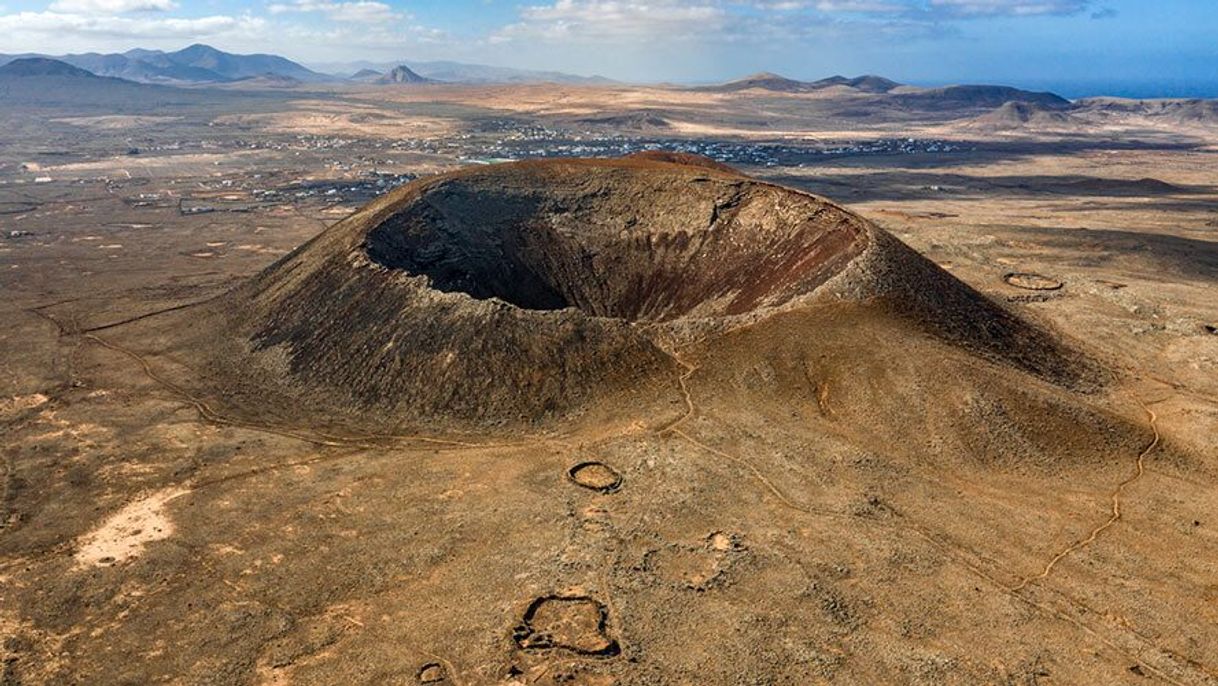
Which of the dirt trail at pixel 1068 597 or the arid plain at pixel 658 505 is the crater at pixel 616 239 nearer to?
the arid plain at pixel 658 505

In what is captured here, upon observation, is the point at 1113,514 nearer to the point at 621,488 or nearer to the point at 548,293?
the point at 621,488

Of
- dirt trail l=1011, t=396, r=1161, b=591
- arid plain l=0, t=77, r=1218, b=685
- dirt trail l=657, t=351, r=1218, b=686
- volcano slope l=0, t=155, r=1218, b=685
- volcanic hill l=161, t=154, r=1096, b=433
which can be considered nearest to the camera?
dirt trail l=657, t=351, r=1218, b=686

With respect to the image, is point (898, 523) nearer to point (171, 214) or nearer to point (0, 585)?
point (0, 585)

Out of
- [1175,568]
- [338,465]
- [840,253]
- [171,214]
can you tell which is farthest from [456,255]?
[171,214]

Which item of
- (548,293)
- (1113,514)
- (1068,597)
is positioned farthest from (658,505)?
(548,293)

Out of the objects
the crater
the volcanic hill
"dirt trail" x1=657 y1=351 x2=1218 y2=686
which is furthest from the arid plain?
the crater

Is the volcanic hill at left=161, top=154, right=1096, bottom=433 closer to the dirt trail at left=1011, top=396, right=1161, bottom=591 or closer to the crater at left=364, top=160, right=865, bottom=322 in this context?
the crater at left=364, top=160, right=865, bottom=322

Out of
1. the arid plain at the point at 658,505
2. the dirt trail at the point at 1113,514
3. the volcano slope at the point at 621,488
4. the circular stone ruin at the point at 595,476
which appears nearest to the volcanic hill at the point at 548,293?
the volcano slope at the point at 621,488
